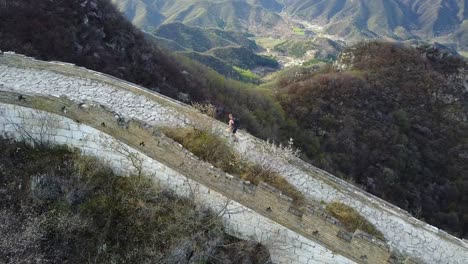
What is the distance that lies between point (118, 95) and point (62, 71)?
2.20 m

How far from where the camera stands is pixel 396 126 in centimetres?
4097

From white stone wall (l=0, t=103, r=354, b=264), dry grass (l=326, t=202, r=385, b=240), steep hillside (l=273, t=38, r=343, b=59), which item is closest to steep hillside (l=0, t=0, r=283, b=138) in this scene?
white stone wall (l=0, t=103, r=354, b=264)

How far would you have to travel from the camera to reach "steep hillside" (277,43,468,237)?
34938 mm

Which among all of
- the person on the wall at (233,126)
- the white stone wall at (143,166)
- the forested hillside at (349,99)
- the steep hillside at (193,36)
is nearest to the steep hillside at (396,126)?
the forested hillside at (349,99)

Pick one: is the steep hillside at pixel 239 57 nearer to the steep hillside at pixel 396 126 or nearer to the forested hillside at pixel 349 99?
the forested hillside at pixel 349 99

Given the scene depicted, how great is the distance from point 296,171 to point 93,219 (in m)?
6.21

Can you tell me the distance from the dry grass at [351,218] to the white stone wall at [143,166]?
6.60 feet

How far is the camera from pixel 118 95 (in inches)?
530

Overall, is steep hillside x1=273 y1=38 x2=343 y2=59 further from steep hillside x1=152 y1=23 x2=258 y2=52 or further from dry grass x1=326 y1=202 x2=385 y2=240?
dry grass x1=326 y1=202 x2=385 y2=240

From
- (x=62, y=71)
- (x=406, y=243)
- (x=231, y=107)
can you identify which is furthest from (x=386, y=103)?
(x=62, y=71)

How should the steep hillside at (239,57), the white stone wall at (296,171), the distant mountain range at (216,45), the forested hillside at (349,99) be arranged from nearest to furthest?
the white stone wall at (296,171)
the forested hillside at (349,99)
the distant mountain range at (216,45)
the steep hillside at (239,57)

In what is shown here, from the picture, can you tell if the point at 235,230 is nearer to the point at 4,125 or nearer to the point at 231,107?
the point at 4,125

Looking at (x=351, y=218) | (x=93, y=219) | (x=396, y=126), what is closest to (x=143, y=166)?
(x=93, y=219)

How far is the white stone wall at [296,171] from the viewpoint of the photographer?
11.9 metres
